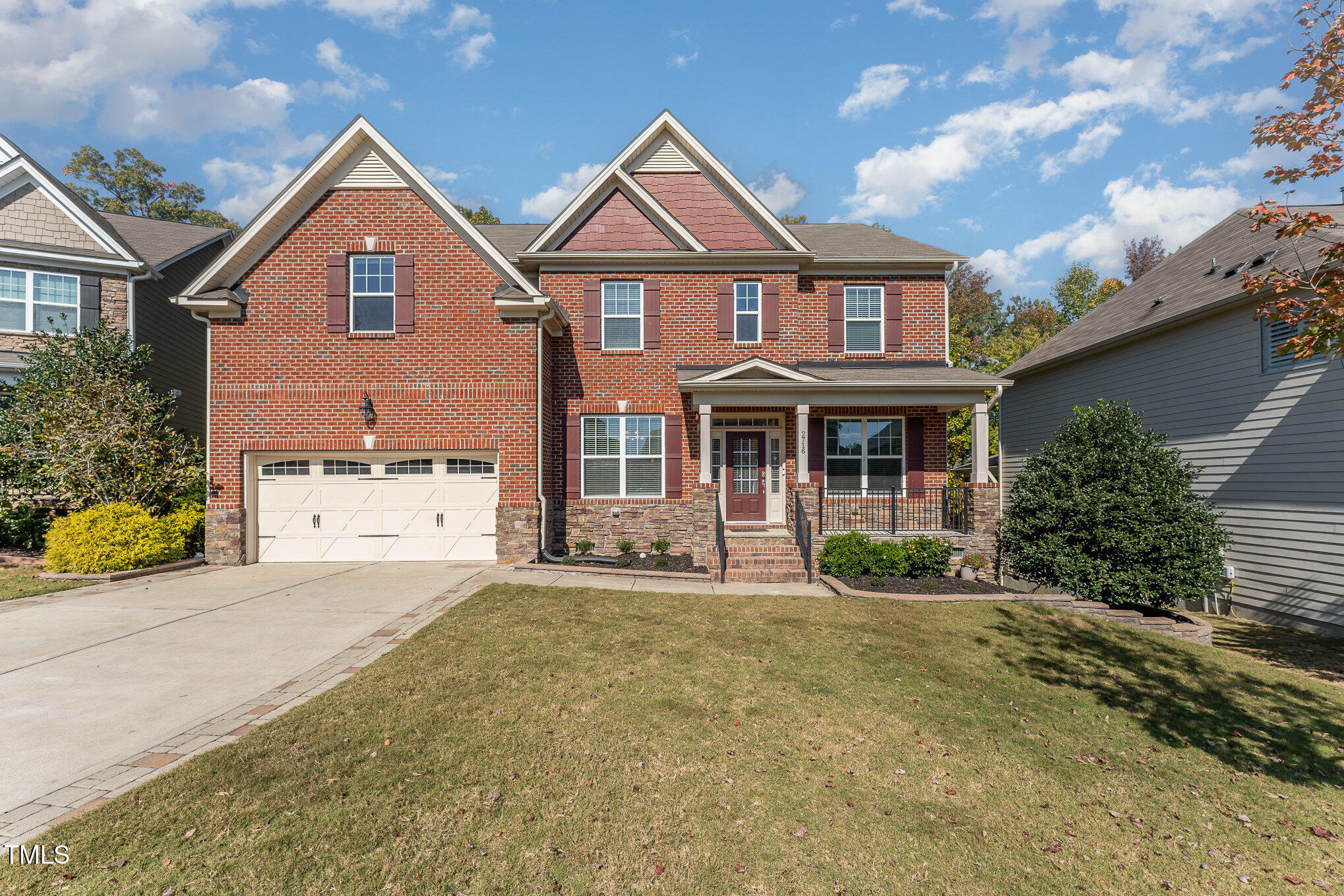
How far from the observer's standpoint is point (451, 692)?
5.55 metres

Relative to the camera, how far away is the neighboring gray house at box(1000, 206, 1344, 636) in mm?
9555

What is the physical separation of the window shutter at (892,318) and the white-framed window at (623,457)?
6.24m

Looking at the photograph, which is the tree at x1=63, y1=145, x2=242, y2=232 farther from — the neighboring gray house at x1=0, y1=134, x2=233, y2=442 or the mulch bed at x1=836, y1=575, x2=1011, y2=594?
the mulch bed at x1=836, y1=575, x2=1011, y2=594

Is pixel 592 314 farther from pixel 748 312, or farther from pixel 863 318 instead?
pixel 863 318

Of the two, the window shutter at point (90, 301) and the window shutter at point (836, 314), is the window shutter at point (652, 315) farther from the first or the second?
the window shutter at point (90, 301)

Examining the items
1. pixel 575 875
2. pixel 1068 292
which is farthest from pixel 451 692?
pixel 1068 292

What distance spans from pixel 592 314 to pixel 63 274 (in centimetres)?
1340

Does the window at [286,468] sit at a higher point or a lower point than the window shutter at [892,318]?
lower

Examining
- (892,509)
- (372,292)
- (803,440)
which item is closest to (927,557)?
(892,509)

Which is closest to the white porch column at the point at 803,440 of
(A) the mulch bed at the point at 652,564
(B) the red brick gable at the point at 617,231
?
(A) the mulch bed at the point at 652,564

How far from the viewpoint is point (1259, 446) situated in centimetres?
1064

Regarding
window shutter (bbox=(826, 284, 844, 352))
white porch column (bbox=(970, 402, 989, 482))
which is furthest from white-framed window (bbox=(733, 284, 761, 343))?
white porch column (bbox=(970, 402, 989, 482))

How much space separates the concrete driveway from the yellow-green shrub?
1017 mm

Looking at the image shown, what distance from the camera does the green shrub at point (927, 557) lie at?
1108cm
